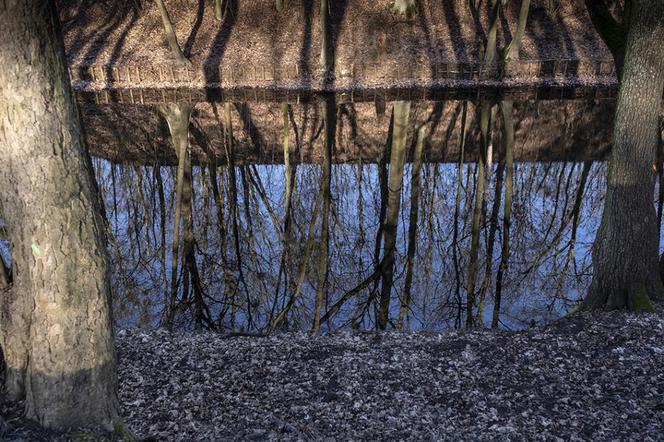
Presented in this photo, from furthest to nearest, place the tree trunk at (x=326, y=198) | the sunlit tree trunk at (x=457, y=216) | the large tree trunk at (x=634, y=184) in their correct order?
1. the sunlit tree trunk at (x=457, y=216)
2. the tree trunk at (x=326, y=198)
3. the large tree trunk at (x=634, y=184)

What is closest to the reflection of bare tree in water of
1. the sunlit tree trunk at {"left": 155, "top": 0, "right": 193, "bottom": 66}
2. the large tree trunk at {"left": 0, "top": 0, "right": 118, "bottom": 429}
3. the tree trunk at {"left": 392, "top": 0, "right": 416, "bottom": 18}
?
the large tree trunk at {"left": 0, "top": 0, "right": 118, "bottom": 429}

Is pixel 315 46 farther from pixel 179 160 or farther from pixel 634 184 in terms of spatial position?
pixel 634 184

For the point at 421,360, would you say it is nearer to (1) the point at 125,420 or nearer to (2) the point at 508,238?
(1) the point at 125,420

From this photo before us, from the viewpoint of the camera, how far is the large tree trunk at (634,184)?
659 cm

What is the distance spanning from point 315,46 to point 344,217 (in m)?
13.5

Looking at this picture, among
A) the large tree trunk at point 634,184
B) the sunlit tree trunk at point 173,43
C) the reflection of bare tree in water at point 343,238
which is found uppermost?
the sunlit tree trunk at point 173,43

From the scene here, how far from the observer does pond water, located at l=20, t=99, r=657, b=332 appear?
924cm

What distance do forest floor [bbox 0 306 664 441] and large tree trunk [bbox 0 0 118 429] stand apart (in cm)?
38

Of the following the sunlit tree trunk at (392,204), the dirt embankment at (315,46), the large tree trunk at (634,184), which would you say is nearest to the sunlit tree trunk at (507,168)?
the dirt embankment at (315,46)

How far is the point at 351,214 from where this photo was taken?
40.6 feet

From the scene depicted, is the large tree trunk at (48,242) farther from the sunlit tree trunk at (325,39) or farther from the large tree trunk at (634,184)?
the sunlit tree trunk at (325,39)

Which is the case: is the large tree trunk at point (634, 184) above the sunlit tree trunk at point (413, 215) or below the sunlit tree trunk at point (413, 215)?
above

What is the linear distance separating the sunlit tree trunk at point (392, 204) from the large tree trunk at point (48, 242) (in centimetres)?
504

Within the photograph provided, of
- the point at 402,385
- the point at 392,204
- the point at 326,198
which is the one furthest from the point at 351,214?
the point at 402,385
